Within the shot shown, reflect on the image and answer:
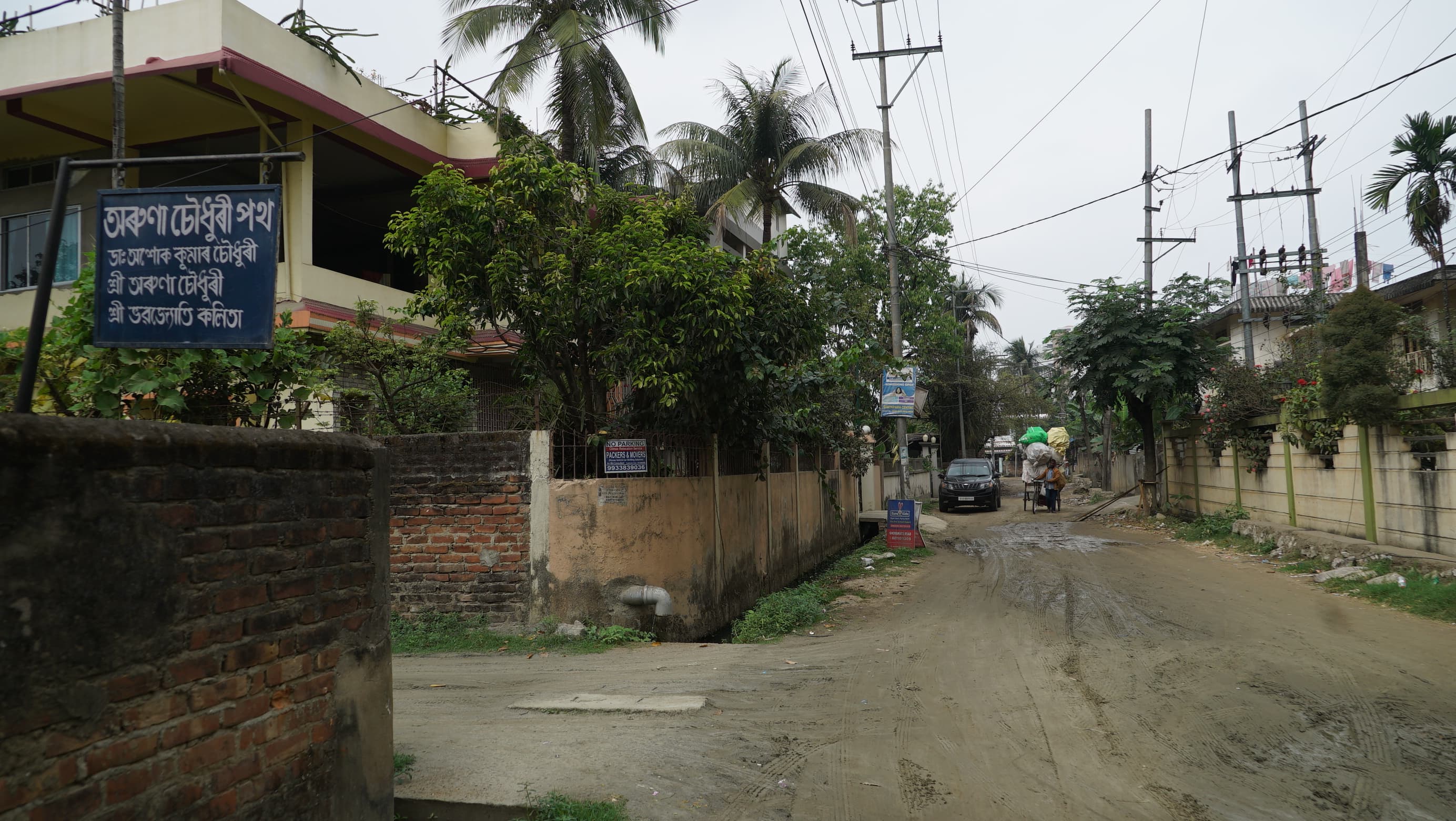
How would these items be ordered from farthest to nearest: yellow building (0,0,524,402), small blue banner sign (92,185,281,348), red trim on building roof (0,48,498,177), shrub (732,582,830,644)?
yellow building (0,0,524,402) < red trim on building roof (0,48,498,177) < shrub (732,582,830,644) < small blue banner sign (92,185,281,348)

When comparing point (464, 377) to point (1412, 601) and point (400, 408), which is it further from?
point (1412, 601)

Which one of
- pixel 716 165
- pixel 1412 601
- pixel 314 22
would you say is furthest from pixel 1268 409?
pixel 314 22

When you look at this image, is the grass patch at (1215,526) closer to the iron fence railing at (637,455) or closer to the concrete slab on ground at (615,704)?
the iron fence railing at (637,455)

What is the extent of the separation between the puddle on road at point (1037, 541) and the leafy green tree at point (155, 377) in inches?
544

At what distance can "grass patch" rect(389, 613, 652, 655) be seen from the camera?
855 centimetres

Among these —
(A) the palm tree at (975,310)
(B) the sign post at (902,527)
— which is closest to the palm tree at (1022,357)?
(A) the palm tree at (975,310)

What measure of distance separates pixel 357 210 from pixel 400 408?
8.59 metres

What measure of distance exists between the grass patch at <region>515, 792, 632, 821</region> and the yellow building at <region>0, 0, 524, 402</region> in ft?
31.2

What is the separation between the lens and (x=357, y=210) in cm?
1711

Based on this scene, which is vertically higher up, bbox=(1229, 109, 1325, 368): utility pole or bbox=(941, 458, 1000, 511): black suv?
bbox=(1229, 109, 1325, 368): utility pole

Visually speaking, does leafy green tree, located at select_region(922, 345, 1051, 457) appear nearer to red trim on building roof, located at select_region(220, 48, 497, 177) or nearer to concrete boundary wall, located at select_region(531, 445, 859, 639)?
red trim on building roof, located at select_region(220, 48, 497, 177)

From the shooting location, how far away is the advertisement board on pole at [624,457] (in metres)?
8.96

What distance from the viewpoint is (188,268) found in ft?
11.0

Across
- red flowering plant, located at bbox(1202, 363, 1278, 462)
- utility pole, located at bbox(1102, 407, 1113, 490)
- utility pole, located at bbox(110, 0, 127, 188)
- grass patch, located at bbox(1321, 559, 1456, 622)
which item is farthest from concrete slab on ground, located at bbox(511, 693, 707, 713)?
utility pole, located at bbox(1102, 407, 1113, 490)
